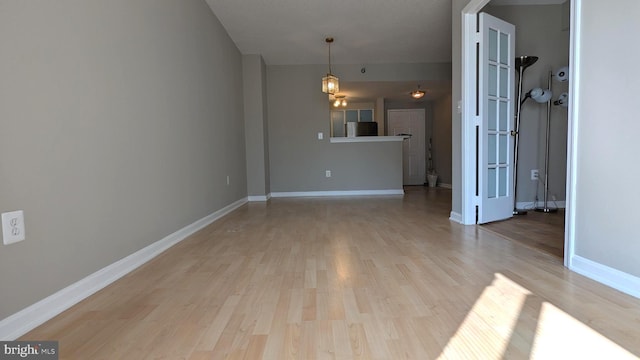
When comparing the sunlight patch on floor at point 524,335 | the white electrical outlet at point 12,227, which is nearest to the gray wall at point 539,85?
the sunlight patch on floor at point 524,335

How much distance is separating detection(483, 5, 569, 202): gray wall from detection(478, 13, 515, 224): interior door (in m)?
0.69

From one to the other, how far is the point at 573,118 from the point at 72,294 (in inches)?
99.6

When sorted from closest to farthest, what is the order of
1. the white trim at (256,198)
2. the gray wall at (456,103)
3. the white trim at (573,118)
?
1. the white trim at (573,118)
2. the gray wall at (456,103)
3. the white trim at (256,198)

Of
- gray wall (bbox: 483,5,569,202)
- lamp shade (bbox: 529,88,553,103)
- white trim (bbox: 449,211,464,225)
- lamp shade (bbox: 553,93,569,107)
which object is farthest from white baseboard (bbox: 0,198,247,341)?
lamp shade (bbox: 553,93,569,107)

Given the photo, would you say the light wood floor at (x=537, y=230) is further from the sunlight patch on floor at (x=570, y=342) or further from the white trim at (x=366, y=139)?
the white trim at (x=366, y=139)

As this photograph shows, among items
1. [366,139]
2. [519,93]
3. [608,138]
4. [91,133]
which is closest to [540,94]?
[519,93]

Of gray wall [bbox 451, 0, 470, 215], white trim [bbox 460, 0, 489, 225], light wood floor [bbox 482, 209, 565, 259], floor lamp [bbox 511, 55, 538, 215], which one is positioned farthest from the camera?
floor lamp [bbox 511, 55, 538, 215]

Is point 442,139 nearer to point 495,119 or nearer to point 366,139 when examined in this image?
point 366,139

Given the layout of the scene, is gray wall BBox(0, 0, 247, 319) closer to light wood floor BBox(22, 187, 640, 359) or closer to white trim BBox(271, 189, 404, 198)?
light wood floor BBox(22, 187, 640, 359)

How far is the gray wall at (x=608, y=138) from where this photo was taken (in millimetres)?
1426

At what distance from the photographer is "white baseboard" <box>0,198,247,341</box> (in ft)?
3.74

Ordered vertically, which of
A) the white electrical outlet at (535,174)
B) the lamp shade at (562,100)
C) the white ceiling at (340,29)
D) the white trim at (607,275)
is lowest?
the white trim at (607,275)

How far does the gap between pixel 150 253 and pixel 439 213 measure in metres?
2.95

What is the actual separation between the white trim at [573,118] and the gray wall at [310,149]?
162 inches
